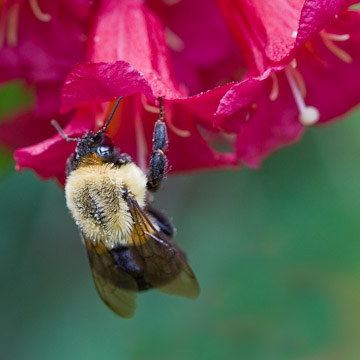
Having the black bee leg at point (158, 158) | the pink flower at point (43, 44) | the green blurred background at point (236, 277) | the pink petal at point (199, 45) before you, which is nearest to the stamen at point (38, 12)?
the pink flower at point (43, 44)

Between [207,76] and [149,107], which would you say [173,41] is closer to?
[207,76]

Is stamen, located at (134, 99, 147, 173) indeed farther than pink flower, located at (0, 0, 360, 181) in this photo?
Yes

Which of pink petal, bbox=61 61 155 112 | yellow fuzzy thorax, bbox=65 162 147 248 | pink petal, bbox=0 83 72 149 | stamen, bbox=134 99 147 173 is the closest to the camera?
pink petal, bbox=61 61 155 112

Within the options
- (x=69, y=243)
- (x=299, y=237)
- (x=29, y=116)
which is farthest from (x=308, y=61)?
(x=69, y=243)

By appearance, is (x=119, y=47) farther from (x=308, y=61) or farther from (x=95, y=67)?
(x=308, y=61)

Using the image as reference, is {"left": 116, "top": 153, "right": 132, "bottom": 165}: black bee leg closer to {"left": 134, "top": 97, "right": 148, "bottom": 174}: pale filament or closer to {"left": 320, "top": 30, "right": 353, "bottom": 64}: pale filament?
{"left": 134, "top": 97, "right": 148, "bottom": 174}: pale filament

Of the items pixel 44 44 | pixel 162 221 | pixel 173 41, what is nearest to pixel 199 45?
pixel 173 41

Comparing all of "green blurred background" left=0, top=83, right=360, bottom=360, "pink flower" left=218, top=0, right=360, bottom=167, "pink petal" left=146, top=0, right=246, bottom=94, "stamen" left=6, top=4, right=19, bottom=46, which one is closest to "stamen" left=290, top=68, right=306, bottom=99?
"pink flower" left=218, top=0, right=360, bottom=167
